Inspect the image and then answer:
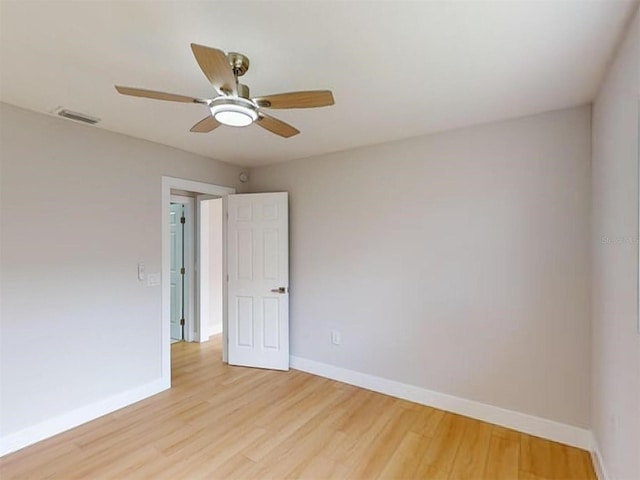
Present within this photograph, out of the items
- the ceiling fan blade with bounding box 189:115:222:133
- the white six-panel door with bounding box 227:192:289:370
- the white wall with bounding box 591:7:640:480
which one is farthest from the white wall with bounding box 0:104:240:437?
the white wall with bounding box 591:7:640:480

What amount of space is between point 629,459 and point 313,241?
2888 mm

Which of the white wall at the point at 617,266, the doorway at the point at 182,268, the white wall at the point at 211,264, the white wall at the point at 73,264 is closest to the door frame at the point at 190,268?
the doorway at the point at 182,268

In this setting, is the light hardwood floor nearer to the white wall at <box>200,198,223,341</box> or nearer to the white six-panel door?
the white six-panel door

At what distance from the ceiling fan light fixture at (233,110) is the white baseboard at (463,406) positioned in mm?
2706

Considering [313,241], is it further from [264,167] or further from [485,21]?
[485,21]

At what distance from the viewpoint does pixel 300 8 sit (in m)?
1.43

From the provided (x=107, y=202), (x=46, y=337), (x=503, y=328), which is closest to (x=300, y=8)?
(x=107, y=202)

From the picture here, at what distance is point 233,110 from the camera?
1643 mm

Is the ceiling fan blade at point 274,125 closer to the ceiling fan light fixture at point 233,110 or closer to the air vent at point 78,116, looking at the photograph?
the ceiling fan light fixture at point 233,110

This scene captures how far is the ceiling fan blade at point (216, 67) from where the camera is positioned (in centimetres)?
128

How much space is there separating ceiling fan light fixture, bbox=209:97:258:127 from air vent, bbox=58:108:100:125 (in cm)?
154

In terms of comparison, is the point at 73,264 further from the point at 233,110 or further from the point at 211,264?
the point at 211,264

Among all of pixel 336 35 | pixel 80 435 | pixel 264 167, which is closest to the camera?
pixel 336 35

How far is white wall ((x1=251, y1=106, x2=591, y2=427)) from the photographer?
2.45 meters
